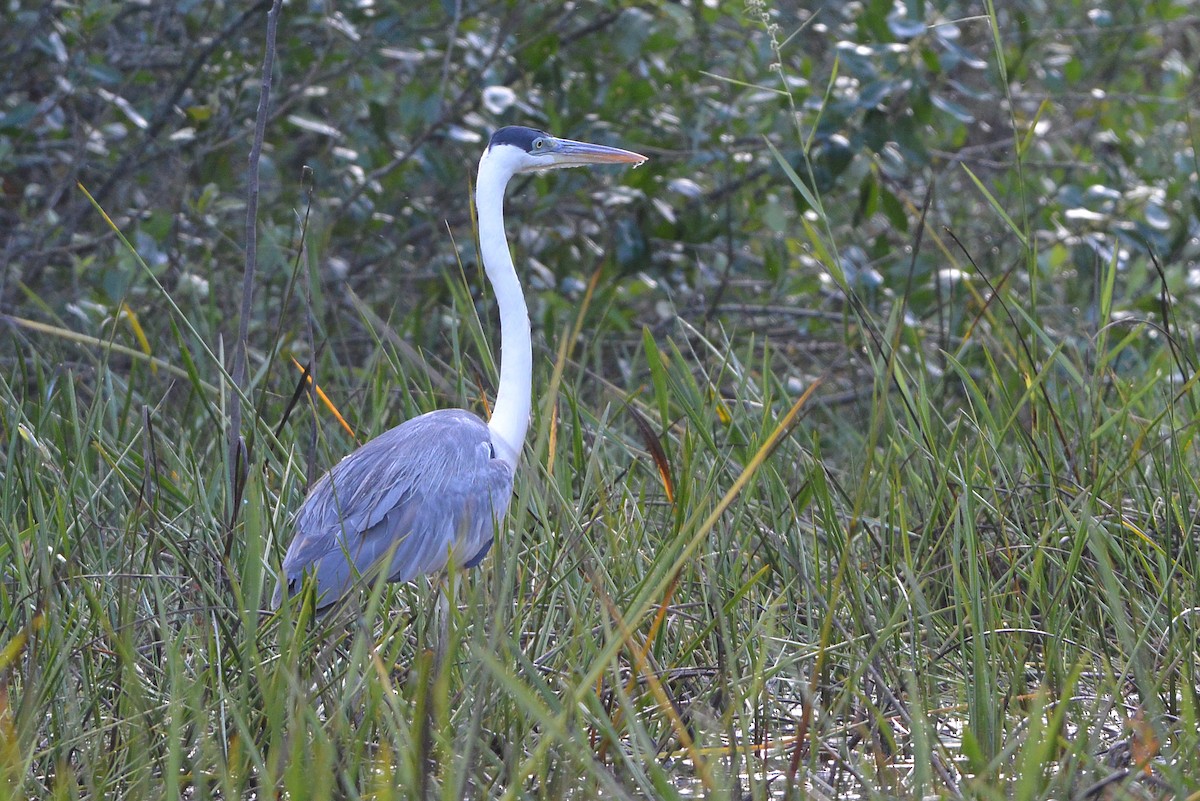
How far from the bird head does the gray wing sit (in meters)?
0.76

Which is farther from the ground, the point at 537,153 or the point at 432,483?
the point at 537,153

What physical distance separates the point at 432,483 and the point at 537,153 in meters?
1.08

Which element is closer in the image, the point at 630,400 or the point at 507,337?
the point at 630,400

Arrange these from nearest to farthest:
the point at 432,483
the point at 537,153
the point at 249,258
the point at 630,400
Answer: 1. the point at 249,258
2. the point at 630,400
3. the point at 432,483
4. the point at 537,153

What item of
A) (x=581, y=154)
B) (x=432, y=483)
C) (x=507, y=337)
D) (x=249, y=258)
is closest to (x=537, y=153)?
(x=581, y=154)

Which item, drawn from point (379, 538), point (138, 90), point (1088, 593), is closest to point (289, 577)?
point (379, 538)

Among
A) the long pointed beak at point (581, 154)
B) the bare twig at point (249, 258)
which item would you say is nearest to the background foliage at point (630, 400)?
the bare twig at point (249, 258)

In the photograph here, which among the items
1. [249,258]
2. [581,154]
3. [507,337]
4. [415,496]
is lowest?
[415,496]

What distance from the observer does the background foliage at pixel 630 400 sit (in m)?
2.02

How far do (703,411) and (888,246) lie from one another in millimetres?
2817

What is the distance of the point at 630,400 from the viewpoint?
286cm

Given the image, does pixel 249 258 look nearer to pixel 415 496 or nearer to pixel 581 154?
pixel 415 496

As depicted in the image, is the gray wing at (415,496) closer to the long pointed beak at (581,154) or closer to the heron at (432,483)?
the heron at (432,483)

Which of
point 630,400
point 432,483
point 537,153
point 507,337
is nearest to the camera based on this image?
point 630,400
